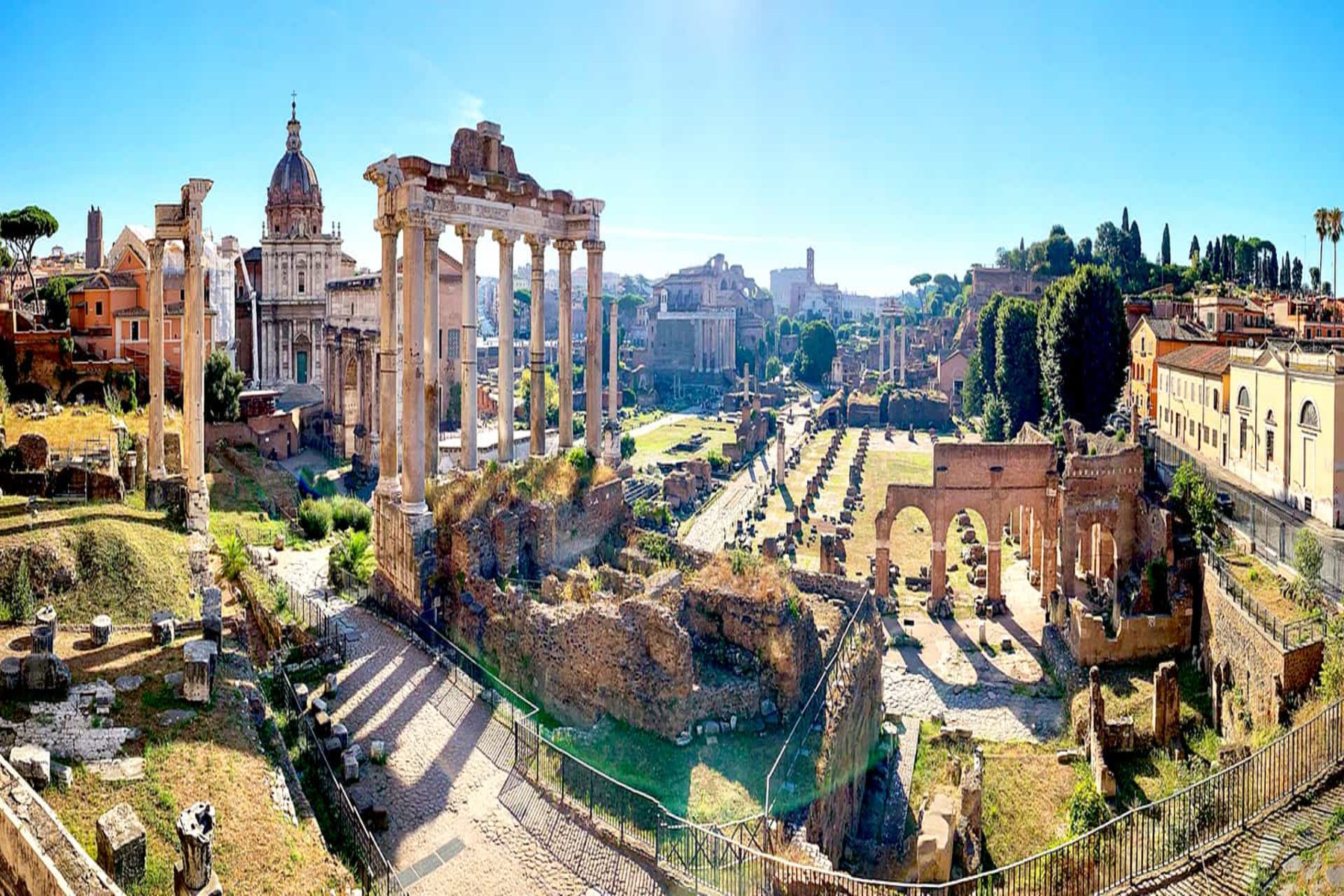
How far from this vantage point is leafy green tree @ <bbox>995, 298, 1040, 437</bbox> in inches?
1993

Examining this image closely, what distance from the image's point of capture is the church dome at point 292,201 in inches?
1973

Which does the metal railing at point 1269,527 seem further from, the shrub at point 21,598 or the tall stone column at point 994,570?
the shrub at point 21,598

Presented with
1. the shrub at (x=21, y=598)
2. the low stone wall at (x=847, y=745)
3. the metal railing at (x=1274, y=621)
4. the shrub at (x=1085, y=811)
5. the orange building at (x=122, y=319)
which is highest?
the orange building at (x=122, y=319)

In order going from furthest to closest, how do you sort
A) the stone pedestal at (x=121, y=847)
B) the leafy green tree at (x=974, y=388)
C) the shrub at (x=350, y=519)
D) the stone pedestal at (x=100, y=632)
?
the leafy green tree at (x=974, y=388) < the shrub at (x=350, y=519) < the stone pedestal at (x=100, y=632) < the stone pedestal at (x=121, y=847)

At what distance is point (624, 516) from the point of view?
21.7 m

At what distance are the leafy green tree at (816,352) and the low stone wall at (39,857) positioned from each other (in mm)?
105881

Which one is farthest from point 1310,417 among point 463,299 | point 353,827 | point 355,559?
point 353,827

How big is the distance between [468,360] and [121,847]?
14.3 metres

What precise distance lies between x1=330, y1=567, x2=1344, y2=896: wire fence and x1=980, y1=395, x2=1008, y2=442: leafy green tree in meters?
38.7

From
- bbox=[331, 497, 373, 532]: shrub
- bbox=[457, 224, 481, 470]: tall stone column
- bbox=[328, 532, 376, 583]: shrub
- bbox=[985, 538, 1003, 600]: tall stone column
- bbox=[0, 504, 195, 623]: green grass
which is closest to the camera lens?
bbox=[0, 504, 195, 623]: green grass

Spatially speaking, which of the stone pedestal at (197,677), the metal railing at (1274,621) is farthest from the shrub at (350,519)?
the metal railing at (1274,621)

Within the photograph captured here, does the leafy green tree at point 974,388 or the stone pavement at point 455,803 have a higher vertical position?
the leafy green tree at point 974,388

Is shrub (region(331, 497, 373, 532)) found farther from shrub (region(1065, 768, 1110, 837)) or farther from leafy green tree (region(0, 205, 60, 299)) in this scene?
leafy green tree (region(0, 205, 60, 299))

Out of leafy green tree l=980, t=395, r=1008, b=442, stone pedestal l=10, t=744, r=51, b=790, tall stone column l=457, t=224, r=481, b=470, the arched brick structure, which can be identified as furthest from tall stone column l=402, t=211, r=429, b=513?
leafy green tree l=980, t=395, r=1008, b=442
